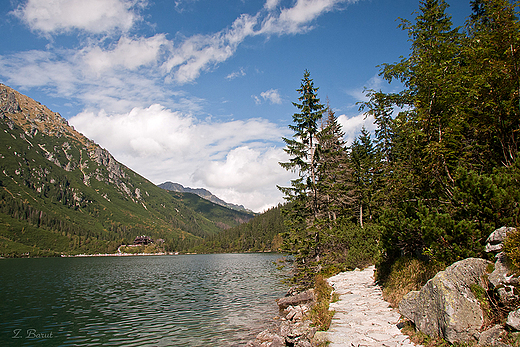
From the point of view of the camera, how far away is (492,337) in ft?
20.4

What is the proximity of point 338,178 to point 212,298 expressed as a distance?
79.7 feet

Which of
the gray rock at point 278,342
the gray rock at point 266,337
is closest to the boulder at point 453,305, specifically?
the gray rock at point 278,342

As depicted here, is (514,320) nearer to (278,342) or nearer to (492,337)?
(492,337)

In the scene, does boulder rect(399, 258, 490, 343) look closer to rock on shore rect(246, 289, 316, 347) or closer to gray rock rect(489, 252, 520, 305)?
gray rock rect(489, 252, 520, 305)

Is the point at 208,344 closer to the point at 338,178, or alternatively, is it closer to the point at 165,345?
the point at 165,345

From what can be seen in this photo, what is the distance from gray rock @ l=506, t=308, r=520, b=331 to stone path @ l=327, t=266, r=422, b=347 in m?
2.66

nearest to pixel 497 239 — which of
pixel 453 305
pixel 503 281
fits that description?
pixel 503 281

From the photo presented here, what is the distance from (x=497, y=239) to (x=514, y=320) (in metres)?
2.78

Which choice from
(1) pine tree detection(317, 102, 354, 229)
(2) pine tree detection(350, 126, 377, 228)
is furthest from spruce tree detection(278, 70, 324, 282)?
(2) pine tree detection(350, 126, 377, 228)

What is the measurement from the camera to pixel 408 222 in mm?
11812

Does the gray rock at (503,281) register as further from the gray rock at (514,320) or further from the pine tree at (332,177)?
the pine tree at (332,177)

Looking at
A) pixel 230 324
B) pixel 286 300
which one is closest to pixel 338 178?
pixel 286 300

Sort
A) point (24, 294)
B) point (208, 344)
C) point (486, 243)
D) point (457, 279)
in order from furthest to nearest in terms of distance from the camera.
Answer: point (24, 294) < point (208, 344) < point (486, 243) < point (457, 279)

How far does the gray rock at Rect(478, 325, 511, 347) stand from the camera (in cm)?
606
